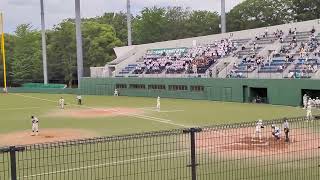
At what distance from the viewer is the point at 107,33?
92.0 metres

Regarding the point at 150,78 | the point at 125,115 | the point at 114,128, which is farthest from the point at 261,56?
the point at 114,128

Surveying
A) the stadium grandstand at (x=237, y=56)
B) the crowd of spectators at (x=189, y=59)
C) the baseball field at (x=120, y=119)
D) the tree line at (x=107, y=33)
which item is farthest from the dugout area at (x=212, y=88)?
the tree line at (x=107, y=33)

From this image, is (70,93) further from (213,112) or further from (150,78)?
(213,112)

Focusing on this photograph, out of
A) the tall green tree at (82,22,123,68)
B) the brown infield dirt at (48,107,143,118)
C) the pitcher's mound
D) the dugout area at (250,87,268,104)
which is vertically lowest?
the pitcher's mound

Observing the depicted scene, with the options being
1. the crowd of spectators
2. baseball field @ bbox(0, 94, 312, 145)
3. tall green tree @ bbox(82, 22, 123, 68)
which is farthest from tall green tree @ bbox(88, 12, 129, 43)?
baseball field @ bbox(0, 94, 312, 145)

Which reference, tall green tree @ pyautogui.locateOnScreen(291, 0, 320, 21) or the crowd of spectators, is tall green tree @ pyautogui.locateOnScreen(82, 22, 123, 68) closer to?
the crowd of spectators

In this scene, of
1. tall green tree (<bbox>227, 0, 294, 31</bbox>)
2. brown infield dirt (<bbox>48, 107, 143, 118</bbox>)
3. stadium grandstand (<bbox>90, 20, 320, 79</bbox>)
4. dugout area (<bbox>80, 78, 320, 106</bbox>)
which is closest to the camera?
brown infield dirt (<bbox>48, 107, 143, 118</bbox>)

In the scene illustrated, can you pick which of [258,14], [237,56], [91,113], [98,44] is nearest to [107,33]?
[98,44]

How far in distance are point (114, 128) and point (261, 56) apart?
2520 centimetres

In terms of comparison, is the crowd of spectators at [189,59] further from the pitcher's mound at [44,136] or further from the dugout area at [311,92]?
the pitcher's mound at [44,136]

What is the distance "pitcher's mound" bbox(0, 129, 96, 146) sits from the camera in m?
24.5

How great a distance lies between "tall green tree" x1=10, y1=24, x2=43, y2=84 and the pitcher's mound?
65346 mm

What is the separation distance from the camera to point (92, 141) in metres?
Answer: 7.12

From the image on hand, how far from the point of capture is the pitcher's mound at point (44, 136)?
24538mm
